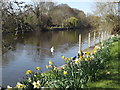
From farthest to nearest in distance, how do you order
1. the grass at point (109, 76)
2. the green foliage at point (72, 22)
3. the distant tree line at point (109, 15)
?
the green foliage at point (72, 22)
the distant tree line at point (109, 15)
the grass at point (109, 76)

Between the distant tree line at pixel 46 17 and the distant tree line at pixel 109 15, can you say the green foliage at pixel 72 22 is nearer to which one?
the distant tree line at pixel 46 17

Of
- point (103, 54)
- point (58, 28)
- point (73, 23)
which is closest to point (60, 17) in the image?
point (58, 28)

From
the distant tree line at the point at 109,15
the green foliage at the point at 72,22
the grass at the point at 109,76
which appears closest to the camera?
the grass at the point at 109,76

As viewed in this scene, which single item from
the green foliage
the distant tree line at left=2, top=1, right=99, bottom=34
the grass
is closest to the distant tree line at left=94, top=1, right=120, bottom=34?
the distant tree line at left=2, top=1, right=99, bottom=34

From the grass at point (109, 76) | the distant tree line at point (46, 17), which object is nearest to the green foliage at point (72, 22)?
the distant tree line at point (46, 17)

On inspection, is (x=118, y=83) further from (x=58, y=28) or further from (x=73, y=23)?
(x=73, y=23)

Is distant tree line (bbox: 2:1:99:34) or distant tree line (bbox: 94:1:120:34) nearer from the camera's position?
distant tree line (bbox: 2:1:99:34)

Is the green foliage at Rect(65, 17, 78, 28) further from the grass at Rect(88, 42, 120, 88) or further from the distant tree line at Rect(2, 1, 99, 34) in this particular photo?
the grass at Rect(88, 42, 120, 88)

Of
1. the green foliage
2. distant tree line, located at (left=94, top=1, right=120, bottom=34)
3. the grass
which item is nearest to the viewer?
the grass

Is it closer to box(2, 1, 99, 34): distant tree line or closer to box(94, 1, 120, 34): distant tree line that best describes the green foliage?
box(2, 1, 99, 34): distant tree line

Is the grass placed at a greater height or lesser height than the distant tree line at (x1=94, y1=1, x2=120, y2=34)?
lesser

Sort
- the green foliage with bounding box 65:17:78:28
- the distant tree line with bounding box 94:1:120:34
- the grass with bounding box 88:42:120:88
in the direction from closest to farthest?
1. the grass with bounding box 88:42:120:88
2. the distant tree line with bounding box 94:1:120:34
3. the green foliage with bounding box 65:17:78:28

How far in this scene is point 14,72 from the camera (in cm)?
987

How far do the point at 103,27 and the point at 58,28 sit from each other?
2986cm
